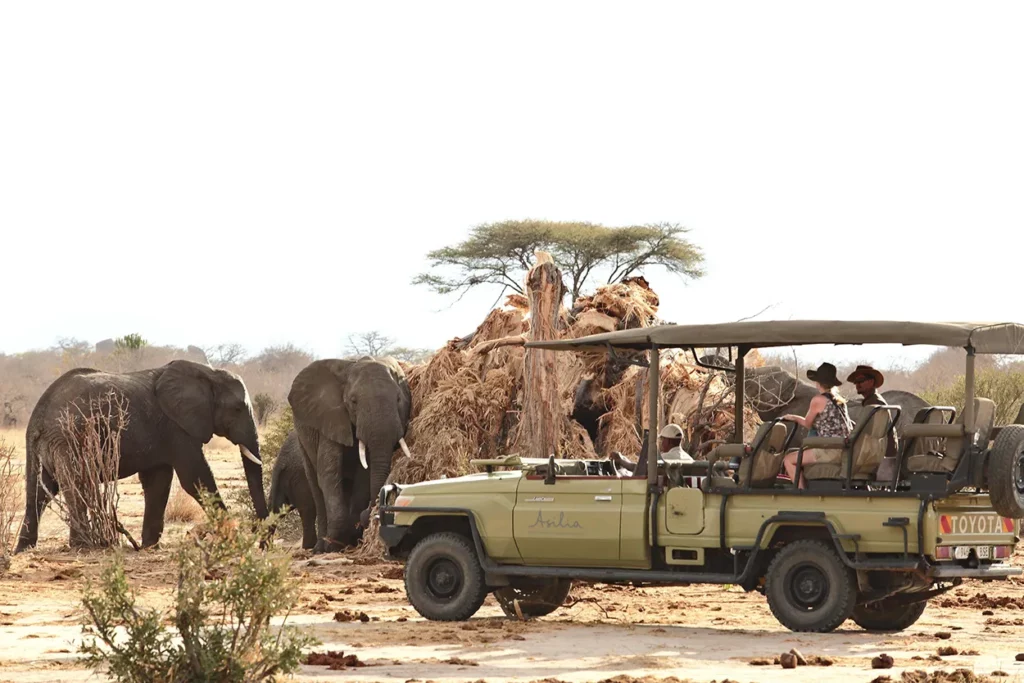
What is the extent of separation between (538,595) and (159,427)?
10.8 metres

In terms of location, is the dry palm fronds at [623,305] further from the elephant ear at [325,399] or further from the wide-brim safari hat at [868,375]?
the wide-brim safari hat at [868,375]

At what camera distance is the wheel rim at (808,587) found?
43.5 feet

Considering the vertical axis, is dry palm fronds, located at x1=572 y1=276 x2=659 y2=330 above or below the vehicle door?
above

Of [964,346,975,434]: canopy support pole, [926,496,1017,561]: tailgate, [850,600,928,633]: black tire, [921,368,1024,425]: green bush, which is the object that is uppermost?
[921,368,1024,425]: green bush

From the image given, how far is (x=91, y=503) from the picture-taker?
2184 cm

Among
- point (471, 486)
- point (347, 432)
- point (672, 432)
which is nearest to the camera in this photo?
point (471, 486)

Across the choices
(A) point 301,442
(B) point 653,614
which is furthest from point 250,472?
(B) point 653,614

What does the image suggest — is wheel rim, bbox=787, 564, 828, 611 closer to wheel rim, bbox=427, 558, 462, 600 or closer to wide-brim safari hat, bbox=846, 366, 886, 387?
wide-brim safari hat, bbox=846, 366, 886, 387

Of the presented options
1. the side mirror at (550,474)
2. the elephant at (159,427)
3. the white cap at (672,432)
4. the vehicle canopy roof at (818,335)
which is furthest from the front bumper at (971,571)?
the elephant at (159,427)

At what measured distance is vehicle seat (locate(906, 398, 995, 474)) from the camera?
1273 centimetres

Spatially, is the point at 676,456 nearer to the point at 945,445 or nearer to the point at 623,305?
the point at 945,445

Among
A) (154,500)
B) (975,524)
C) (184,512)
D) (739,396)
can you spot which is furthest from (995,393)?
(975,524)

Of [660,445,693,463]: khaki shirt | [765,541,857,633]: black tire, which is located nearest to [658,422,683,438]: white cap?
[660,445,693,463]: khaki shirt

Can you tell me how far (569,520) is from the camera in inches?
545
